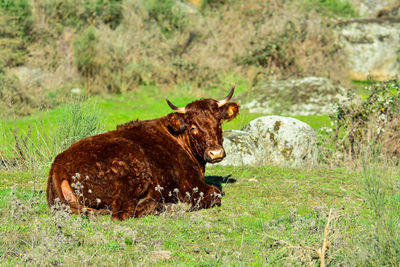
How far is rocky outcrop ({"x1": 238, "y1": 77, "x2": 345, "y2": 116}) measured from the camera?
19344mm

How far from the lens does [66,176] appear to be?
6.85m

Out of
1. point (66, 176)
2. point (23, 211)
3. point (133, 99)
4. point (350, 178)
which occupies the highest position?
point (66, 176)

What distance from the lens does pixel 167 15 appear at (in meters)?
27.7

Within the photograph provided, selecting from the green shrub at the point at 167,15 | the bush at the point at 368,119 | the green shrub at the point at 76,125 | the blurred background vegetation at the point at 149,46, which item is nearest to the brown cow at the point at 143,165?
the green shrub at the point at 76,125

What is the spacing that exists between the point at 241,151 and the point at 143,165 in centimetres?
513

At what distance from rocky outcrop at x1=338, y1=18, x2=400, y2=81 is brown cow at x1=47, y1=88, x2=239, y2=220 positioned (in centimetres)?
2005

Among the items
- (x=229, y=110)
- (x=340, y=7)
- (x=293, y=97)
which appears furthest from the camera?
(x=340, y=7)

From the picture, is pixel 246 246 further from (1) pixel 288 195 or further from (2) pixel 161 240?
(1) pixel 288 195

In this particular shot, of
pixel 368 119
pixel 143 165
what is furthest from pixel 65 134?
pixel 368 119

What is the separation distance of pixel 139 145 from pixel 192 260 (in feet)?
8.03

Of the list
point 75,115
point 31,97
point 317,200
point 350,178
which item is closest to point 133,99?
point 31,97

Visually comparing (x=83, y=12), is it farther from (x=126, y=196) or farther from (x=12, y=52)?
(x=126, y=196)

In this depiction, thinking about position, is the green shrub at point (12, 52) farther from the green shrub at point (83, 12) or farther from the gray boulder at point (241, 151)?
the gray boulder at point (241, 151)

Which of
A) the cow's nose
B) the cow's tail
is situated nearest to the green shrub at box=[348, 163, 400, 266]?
the cow's nose
